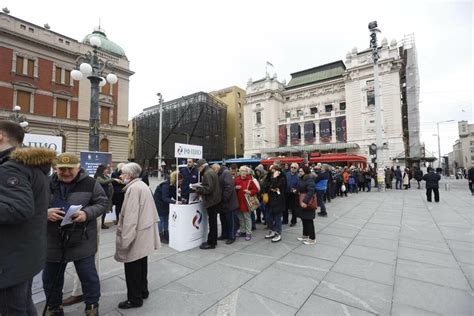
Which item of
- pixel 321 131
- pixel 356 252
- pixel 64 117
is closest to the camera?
pixel 356 252

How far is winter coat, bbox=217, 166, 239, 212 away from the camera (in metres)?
5.15

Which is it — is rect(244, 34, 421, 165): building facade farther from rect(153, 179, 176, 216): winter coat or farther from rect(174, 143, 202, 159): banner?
rect(153, 179, 176, 216): winter coat

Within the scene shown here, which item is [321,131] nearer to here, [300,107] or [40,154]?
[300,107]

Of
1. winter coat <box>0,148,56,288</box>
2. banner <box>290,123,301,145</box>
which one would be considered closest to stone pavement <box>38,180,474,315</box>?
winter coat <box>0,148,56,288</box>

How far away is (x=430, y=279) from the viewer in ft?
11.4

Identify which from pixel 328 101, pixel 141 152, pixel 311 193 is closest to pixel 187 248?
pixel 311 193

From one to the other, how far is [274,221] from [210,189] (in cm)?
187

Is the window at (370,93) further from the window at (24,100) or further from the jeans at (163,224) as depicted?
the window at (24,100)

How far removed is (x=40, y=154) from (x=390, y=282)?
4.55m

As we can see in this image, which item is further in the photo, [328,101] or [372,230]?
[328,101]

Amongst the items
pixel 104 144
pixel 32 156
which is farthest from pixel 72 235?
pixel 104 144

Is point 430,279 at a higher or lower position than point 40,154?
lower

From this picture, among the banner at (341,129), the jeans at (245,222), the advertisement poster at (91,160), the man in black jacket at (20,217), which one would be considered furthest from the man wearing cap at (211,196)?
the banner at (341,129)

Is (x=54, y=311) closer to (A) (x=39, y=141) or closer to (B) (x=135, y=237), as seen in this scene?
(B) (x=135, y=237)
